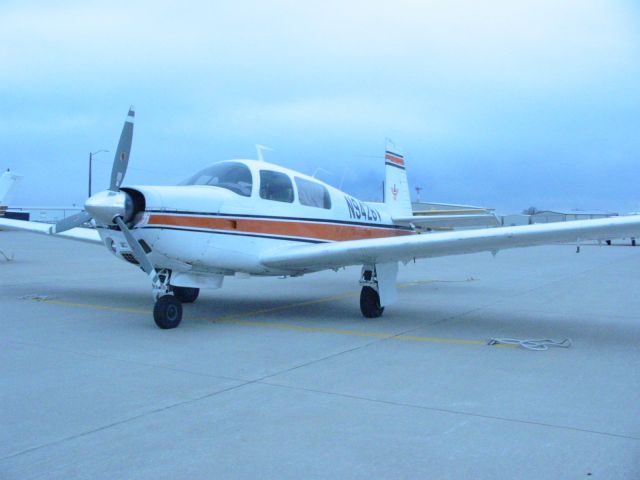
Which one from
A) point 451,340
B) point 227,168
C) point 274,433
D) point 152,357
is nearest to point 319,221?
point 227,168

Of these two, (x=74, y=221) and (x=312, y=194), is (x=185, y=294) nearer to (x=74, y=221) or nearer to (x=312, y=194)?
(x=74, y=221)

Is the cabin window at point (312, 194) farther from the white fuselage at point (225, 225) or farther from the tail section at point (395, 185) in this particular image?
the tail section at point (395, 185)

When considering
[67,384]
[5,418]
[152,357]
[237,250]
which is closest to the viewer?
[5,418]

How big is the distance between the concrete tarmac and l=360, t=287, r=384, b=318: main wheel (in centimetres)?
17

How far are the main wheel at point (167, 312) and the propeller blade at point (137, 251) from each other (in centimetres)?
30

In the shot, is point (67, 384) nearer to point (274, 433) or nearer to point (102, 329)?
point (274, 433)

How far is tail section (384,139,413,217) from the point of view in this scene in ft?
45.3

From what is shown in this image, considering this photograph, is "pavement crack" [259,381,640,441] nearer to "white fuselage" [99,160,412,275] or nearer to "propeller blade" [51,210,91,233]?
"white fuselage" [99,160,412,275]

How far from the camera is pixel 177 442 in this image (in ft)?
12.7

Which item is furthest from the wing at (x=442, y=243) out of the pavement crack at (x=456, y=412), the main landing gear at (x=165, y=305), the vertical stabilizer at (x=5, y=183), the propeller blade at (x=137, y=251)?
the vertical stabilizer at (x=5, y=183)

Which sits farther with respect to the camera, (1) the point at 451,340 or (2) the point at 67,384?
(1) the point at 451,340

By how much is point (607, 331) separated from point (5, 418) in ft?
23.3

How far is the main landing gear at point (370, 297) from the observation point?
9164 mm

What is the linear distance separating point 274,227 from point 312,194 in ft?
4.25
